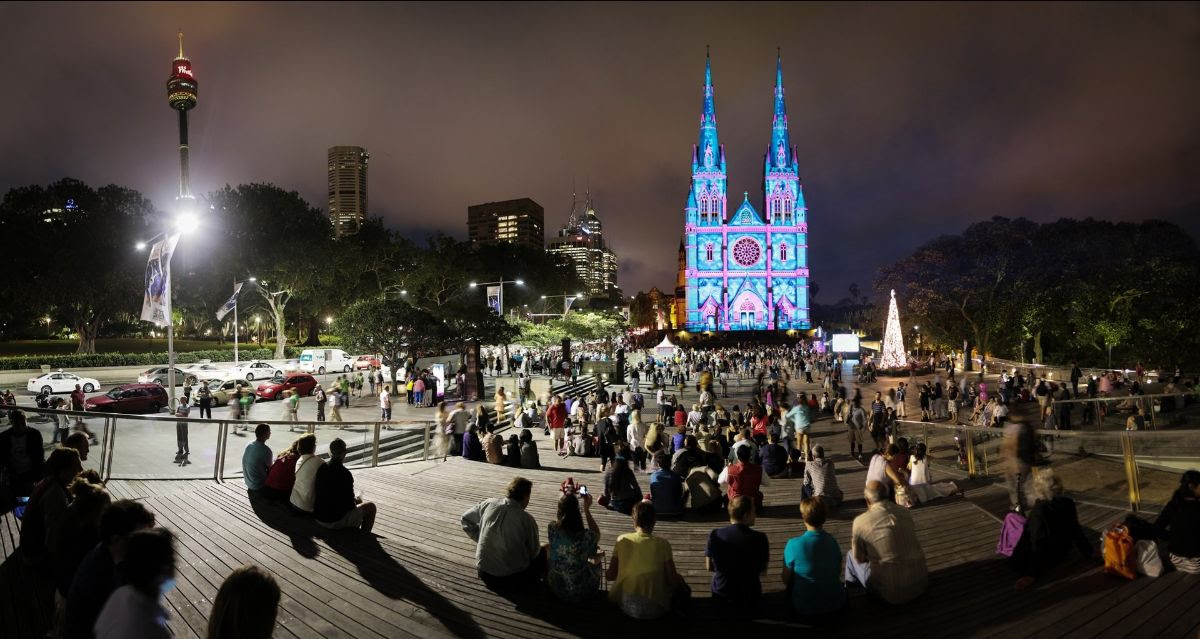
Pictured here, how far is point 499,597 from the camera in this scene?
4.88 metres

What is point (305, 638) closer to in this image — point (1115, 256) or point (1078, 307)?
point (1078, 307)

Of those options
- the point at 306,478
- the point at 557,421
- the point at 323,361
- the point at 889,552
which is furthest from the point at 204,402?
the point at 323,361

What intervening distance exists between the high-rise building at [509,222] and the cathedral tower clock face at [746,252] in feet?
347

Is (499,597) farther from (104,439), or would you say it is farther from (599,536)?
(104,439)

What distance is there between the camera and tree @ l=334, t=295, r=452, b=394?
24.4 metres

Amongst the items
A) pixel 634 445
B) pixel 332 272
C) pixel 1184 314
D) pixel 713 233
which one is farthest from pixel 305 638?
pixel 713 233

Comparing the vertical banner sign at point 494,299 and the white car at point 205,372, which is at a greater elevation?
the vertical banner sign at point 494,299

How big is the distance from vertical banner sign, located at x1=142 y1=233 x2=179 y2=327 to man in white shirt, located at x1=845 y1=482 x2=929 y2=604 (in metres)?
15.2

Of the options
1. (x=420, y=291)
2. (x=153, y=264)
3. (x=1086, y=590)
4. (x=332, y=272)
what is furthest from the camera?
(x=420, y=291)

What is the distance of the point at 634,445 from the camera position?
11.2 metres

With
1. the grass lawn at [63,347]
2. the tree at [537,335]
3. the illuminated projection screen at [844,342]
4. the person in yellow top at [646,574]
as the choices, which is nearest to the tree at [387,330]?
the tree at [537,335]

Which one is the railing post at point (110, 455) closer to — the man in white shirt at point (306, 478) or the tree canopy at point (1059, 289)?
the man in white shirt at point (306, 478)

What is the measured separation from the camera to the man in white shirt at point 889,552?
4590 millimetres

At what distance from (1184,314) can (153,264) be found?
3915cm
